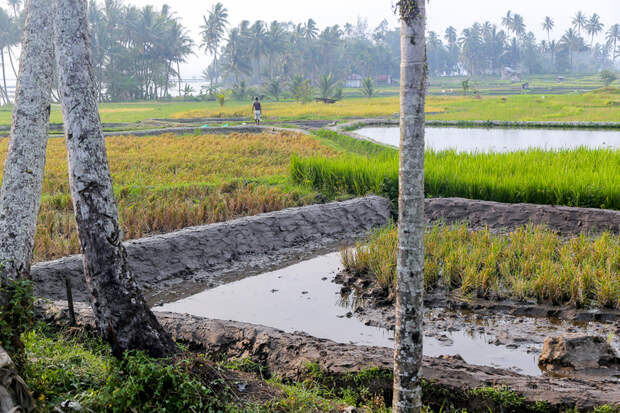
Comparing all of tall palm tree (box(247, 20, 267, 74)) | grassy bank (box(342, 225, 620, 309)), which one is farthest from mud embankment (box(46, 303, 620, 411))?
tall palm tree (box(247, 20, 267, 74))

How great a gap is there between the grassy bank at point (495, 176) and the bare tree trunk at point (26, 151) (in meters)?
6.40

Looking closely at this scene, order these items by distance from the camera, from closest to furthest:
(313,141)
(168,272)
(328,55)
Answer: (168,272) < (313,141) < (328,55)

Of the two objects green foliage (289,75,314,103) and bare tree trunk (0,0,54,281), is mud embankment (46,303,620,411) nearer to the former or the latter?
bare tree trunk (0,0,54,281)

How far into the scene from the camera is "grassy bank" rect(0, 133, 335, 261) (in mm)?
7648

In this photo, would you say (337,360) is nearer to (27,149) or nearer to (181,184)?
(27,149)

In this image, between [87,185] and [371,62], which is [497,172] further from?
[371,62]

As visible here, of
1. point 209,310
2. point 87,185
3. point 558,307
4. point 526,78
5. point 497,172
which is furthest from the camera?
point 526,78

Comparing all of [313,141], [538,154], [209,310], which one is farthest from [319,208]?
[313,141]

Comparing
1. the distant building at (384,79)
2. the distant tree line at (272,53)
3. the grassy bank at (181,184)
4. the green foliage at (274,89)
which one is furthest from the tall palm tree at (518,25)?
the grassy bank at (181,184)

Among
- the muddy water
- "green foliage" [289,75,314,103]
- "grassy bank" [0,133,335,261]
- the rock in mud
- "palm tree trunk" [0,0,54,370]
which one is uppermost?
"green foliage" [289,75,314,103]

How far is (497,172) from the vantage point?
9.29 meters

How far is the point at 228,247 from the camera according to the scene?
712cm

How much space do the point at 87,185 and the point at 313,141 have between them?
44.2ft

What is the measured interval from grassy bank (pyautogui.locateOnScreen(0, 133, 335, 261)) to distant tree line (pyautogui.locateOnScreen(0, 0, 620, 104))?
23056 mm
